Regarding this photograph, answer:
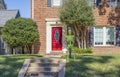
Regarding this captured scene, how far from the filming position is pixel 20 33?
23125 millimetres

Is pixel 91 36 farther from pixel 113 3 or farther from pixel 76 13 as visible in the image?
pixel 113 3

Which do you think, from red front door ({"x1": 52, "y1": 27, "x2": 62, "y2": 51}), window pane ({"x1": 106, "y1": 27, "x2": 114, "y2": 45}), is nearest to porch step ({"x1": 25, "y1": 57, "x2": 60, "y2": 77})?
red front door ({"x1": 52, "y1": 27, "x2": 62, "y2": 51})


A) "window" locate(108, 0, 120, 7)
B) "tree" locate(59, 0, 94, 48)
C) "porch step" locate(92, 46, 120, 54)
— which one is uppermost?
"window" locate(108, 0, 120, 7)

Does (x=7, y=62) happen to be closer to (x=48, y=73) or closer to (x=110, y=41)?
(x=48, y=73)

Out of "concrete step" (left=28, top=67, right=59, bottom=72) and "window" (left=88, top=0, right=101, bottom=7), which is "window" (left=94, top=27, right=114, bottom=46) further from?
"concrete step" (left=28, top=67, right=59, bottom=72)

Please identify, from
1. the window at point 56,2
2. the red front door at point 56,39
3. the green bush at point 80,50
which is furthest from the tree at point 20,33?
the green bush at point 80,50

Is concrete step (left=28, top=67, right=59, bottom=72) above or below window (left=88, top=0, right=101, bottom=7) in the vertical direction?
below

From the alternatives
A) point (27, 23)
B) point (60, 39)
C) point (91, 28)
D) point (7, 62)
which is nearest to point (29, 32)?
point (27, 23)

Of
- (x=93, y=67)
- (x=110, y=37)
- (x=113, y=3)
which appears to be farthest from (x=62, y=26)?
(x=93, y=67)

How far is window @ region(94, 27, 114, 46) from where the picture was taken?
24.1 meters

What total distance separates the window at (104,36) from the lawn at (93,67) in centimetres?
939

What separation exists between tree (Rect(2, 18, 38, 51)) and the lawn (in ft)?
29.4

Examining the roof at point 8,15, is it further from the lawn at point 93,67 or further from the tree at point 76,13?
the lawn at point 93,67

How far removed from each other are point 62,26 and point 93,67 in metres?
11.3
